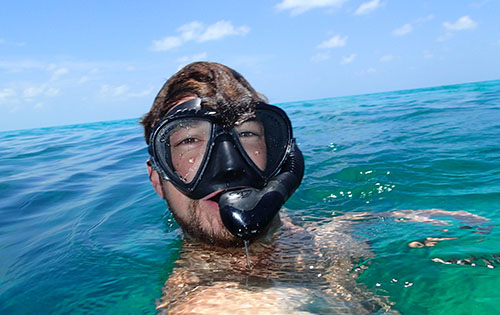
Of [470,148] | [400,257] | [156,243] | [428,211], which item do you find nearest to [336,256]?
[400,257]

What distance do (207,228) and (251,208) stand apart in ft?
1.45

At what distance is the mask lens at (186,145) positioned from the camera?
6.76 feet

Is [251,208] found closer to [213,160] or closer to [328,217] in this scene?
[213,160]

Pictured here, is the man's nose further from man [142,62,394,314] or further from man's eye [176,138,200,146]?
man's eye [176,138,200,146]

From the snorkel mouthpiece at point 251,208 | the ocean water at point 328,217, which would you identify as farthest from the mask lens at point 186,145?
the ocean water at point 328,217

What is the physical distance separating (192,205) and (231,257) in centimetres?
40

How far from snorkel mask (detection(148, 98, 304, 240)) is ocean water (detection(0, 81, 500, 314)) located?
2.30 ft

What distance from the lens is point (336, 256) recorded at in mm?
2229

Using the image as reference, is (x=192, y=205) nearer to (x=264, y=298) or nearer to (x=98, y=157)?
(x=264, y=298)

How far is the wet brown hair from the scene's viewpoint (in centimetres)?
212

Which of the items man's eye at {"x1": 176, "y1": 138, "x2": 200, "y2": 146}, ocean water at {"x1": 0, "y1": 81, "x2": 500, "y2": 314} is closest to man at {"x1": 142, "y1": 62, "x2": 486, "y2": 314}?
man's eye at {"x1": 176, "y1": 138, "x2": 200, "y2": 146}

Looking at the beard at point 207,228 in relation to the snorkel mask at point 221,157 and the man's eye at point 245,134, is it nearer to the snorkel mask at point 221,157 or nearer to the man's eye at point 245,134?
the snorkel mask at point 221,157

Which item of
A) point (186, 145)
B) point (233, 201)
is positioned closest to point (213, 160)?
point (186, 145)

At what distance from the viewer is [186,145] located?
6.90 ft
